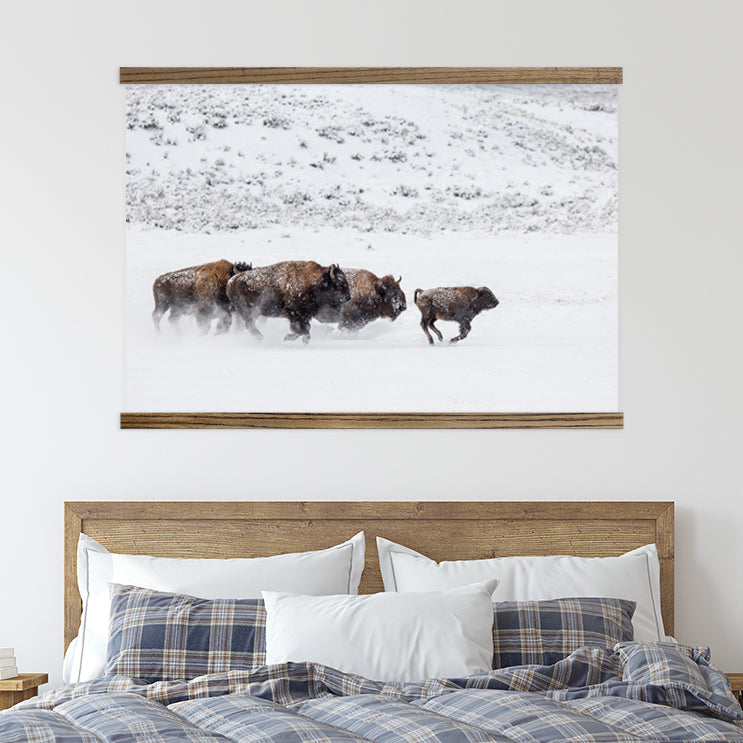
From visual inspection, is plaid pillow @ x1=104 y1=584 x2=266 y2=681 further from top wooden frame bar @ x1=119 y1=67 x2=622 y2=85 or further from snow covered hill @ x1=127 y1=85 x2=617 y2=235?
top wooden frame bar @ x1=119 y1=67 x2=622 y2=85

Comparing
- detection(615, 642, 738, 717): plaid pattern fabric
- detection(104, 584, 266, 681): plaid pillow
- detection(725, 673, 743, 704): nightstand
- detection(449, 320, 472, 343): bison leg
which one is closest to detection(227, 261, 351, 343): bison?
detection(449, 320, 472, 343): bison leg

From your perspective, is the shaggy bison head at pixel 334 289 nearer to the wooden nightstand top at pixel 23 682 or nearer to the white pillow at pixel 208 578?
the white pillow at pixel 208 578

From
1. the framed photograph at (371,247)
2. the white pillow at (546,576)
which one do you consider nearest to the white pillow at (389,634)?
the white pillow at (546,576)

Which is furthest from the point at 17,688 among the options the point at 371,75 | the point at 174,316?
the point at 371,75

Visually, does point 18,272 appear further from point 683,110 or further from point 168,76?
point 683,110

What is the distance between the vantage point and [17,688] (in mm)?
2773

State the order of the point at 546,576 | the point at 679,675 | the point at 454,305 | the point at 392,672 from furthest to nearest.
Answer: the point at 454,305, the point at 546,576, the point at 392,672, the point at 679,675

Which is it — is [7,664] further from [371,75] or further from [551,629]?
[371,75]

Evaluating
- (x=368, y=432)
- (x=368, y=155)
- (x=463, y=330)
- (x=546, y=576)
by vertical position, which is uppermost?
(x=368, y=155)

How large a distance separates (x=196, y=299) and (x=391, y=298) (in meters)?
0.67

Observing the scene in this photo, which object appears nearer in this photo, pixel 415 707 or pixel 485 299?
pixel 415 707

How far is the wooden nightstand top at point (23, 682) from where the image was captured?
279cm

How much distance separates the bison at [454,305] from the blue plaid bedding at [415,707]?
1.18 metres

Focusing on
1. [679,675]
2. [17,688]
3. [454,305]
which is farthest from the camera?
[454,305]
